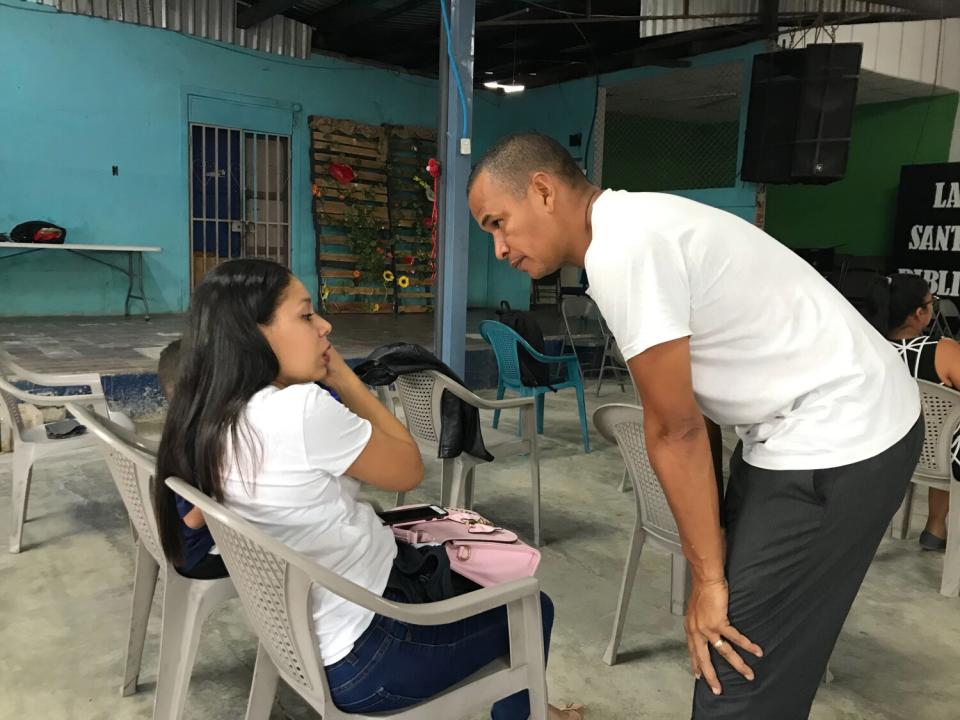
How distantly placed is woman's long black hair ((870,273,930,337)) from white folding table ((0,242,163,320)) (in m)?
6.41

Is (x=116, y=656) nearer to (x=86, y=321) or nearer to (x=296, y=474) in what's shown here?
(x=296, y=474)

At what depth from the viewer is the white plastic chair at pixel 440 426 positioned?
265 cm

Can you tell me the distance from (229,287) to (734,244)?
0.80 metres

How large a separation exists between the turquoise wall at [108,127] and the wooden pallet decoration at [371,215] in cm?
38

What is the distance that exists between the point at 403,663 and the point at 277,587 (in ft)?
0.80

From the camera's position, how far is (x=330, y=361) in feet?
4.72

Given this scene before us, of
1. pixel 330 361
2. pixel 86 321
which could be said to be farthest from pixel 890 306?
pixel 86 321

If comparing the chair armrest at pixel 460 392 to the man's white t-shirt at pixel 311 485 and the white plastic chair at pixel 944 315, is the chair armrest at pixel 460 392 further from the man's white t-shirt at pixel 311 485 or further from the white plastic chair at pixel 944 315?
the white plastic chair at pixel 944 315

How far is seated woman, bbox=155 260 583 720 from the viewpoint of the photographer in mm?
1144

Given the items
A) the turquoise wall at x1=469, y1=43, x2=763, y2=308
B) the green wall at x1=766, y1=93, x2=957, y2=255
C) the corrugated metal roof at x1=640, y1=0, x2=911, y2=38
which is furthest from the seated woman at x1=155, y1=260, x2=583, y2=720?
the green wall at x1=766, y1=93, x2=957, y2=255

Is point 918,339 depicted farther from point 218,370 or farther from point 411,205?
point 411,205

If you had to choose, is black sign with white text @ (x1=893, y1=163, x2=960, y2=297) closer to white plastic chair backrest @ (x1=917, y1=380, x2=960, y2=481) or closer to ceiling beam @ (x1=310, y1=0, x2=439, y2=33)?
ceiling beam @ (x1=310, y1=0, x2=439, y2=33)

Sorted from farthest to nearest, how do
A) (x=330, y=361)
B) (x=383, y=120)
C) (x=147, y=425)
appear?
(x=383, y=120) < (x=147, y=425) < (x=330, y=361)

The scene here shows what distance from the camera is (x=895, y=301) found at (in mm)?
2758
